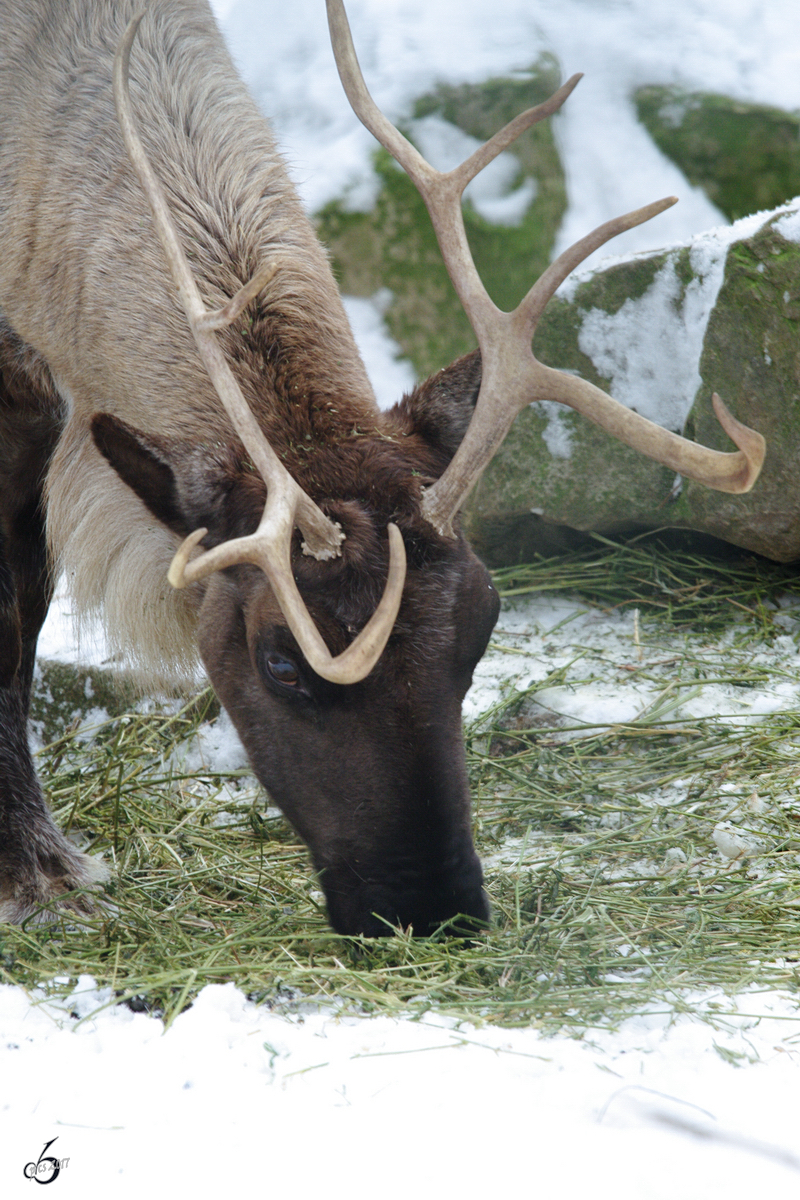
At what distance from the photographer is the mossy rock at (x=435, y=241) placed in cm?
654

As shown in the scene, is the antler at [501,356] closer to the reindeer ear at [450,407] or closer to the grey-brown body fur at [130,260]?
the reindeer ear at [450,407]

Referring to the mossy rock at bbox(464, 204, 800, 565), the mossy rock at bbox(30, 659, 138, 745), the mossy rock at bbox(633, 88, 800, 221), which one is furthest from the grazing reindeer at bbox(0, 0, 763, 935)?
the mossy rock at bbox(633, 88, 800, 221)

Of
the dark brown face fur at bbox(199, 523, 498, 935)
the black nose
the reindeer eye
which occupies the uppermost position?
the reindeer eye

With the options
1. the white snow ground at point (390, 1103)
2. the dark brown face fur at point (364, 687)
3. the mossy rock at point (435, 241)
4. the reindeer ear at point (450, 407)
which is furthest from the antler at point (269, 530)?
the mossy rock at point (435, 241)

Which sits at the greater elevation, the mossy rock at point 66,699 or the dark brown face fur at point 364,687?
the dark brown face fur at point 364,687

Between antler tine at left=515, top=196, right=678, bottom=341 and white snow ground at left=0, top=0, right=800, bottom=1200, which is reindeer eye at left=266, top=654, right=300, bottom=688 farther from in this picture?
antler tine at left=515, top=196, right=678, bottom=341

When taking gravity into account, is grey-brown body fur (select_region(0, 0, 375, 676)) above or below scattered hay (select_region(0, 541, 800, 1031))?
above

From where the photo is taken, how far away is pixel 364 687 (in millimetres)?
2271

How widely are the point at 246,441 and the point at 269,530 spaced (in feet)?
0.79

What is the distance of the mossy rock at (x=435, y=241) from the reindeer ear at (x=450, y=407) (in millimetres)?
3951

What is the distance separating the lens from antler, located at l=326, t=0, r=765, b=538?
2.23m

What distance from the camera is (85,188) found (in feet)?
9.29

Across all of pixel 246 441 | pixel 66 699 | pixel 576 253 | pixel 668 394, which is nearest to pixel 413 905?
pixel 246 441

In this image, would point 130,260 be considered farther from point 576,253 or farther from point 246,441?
point 576,253
